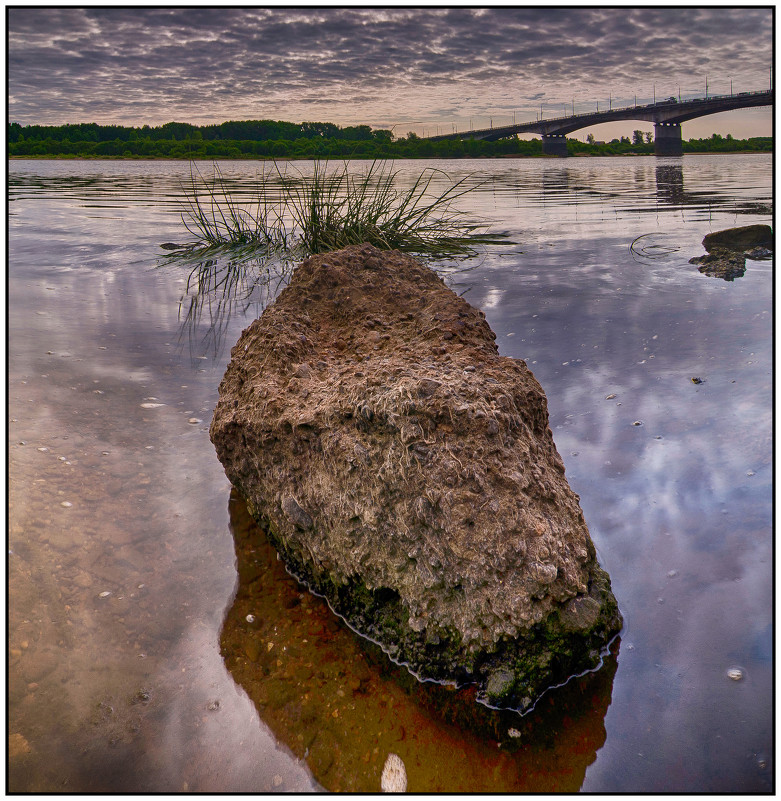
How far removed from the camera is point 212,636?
1821mm

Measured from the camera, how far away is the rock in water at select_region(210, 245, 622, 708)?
160 centimetres

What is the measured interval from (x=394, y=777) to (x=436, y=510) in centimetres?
66

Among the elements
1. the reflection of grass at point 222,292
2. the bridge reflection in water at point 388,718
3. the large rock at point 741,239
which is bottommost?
the bridge reflection in water at point 388,718

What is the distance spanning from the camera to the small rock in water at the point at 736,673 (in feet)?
5.26

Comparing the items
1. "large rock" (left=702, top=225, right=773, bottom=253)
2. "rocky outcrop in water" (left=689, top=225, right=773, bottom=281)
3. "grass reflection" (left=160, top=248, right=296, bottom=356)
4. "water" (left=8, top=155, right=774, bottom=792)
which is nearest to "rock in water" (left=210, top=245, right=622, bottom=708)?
"water" (left=8, top=155, right=774, bottom=792)

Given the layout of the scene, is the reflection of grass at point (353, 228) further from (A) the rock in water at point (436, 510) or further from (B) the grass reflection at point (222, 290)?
(A) the rock in water at point (436, 510)

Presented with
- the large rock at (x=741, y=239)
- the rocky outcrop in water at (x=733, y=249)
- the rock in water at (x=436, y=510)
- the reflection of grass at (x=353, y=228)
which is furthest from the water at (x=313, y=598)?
the large rock at (x=741, y=239)

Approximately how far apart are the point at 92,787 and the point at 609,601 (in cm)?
147

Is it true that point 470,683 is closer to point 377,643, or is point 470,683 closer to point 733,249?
point 377,643

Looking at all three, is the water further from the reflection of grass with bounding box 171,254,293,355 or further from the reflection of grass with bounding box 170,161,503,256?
the reflection of grass with bounding box 170,161,503,256

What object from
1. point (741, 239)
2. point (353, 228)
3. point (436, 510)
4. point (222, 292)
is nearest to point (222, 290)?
point (222, 292)

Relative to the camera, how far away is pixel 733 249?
18.5 feet

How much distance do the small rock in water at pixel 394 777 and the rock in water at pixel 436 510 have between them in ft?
0.83

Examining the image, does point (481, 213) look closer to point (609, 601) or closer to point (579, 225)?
point (579, 225)
